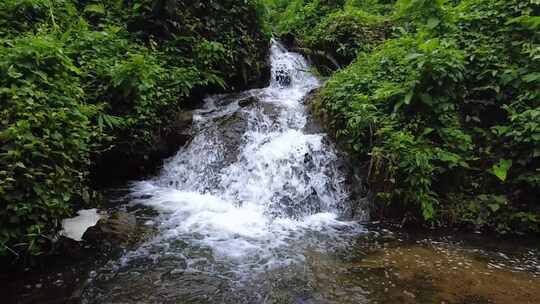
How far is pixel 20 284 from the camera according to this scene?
3.93 m

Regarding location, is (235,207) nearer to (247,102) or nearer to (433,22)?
(247,102)

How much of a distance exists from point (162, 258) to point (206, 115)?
4.90m

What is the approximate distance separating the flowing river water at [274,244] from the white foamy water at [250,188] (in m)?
0.02

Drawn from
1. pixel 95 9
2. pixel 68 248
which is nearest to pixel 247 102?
pixel 95 9

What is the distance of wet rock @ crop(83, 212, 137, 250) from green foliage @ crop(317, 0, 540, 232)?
402 centimetres

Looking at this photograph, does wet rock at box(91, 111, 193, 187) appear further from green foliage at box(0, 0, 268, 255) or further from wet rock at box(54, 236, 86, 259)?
wet rock at box(54, 236, 86, 259)

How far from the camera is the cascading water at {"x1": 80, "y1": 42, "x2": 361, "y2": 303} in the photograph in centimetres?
417

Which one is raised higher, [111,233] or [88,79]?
[88,79]

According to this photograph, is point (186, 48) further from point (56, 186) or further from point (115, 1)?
point (56, 186)

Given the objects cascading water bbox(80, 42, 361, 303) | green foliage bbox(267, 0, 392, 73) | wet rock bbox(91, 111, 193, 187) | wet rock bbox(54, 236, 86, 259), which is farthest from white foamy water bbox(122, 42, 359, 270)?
green foliage bbox(267, 0, 392, 73)

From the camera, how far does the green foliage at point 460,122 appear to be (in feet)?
19.4

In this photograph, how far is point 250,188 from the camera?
7.02m

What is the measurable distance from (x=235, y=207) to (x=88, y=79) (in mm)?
3563

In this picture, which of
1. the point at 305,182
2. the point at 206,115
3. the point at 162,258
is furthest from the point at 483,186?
the point at 206,115
